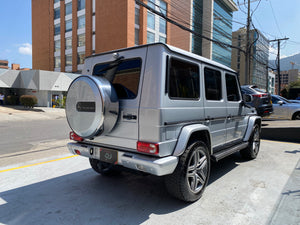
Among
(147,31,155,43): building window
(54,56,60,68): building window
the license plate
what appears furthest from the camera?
(54,56,60,68): building window

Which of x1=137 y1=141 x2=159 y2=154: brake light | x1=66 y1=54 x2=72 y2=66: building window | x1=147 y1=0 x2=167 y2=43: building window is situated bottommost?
x1=137 y1=141 x2=159 y2=154: brake light

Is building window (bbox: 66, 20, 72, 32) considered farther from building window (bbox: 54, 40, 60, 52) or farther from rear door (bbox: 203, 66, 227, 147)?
rear door (bbox: 203, 66, 227, 147)

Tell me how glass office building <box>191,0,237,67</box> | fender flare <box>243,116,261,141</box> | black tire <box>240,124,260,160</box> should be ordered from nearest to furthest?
fender flare <box>243,116,261,141</box> → black tire <box>240,124,260,160</box> → glass office building <box>191,0,237,67</box>

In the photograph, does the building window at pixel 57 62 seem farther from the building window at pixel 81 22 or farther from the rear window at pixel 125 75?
the rear window at pixel 125 75

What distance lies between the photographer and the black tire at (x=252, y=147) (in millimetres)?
5211

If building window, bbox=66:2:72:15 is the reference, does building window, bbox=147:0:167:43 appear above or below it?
below

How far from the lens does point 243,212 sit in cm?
289

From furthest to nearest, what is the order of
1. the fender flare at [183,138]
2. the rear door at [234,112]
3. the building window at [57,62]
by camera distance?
the building window at [57,62]
the rear door at [234,112]
the fender flare at [183,138]

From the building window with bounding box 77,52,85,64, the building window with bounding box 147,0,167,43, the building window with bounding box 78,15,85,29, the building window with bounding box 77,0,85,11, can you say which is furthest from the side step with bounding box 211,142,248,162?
the building window with bounding box 77,0,85,11

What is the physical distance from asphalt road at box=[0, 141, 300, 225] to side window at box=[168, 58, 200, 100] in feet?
5.05

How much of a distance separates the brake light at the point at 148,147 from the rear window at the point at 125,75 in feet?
2.09

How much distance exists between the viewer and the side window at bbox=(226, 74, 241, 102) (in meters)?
4.38

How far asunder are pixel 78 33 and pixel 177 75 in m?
40.8

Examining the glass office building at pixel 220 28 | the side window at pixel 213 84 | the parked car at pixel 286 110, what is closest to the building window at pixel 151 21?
the glass office building at pixel 220 28
